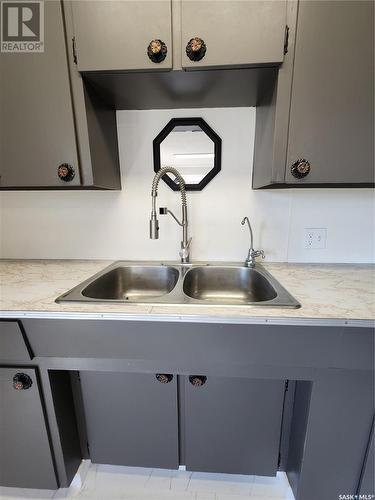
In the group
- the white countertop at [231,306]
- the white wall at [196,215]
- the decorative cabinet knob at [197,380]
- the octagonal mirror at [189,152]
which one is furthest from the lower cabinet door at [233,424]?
the octagonal mirror at [189,152]

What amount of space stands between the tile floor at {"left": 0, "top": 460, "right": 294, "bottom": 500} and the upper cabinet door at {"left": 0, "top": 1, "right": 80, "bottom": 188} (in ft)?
4.46

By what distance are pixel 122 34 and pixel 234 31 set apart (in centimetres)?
39

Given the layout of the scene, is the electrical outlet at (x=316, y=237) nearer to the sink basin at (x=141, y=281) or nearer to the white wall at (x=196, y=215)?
the white wall at (x=196, y=215)

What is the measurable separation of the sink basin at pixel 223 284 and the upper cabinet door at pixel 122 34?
2.95 ft

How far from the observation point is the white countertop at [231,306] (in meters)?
0.69

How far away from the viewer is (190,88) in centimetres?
96

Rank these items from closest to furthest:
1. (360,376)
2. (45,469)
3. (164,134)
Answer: (360,376) < (45,469) < (164,134)

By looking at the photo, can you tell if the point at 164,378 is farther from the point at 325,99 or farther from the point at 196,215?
the point at 325,99

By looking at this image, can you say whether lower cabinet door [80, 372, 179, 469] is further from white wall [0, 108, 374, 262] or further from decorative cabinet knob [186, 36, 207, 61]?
decorative cabinet knob [186, 36, 207, 61]

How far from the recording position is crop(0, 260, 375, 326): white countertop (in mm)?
688

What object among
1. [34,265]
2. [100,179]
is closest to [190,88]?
[100,179]

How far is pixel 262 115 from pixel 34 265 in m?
1.42

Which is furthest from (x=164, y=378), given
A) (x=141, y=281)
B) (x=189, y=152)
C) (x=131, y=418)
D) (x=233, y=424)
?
(x=189, y=152)

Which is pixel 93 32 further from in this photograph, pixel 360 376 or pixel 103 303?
pixel 360 376
